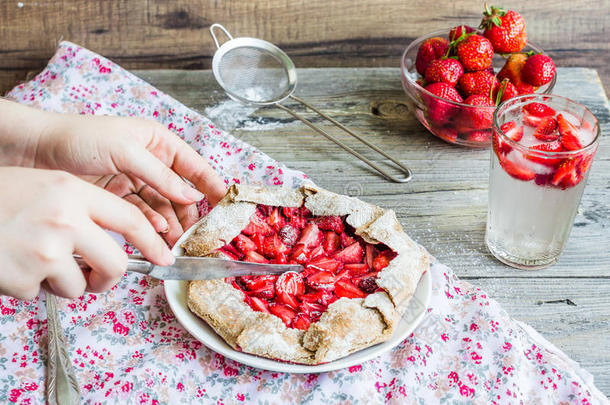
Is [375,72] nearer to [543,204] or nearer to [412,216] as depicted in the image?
[412,216]

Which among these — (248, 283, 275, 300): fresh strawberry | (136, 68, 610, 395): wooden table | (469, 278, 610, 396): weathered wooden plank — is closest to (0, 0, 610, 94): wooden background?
(136, 68, 610, 395): wooden table

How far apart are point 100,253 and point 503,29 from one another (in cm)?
123

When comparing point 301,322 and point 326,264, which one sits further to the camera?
point 326,264

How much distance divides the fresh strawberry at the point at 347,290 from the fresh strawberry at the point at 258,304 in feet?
0.45

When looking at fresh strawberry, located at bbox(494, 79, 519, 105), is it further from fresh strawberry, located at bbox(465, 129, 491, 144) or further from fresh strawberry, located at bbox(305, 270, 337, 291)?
fresh strawberry, located at bbox(305, 270, 337, 291)

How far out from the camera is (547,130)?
1.31 meters

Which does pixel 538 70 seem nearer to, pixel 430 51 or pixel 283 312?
pixel 430 51

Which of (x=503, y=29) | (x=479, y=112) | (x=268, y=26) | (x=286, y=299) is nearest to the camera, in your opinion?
(x=286, y=299)

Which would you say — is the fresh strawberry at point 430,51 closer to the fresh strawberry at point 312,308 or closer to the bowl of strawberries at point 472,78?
the bowl of strawberries at point 472,78

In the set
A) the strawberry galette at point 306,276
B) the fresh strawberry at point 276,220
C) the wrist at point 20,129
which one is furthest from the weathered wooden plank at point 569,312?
the wrist at point 20,129

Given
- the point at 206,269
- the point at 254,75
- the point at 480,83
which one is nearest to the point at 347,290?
the point at 206,269

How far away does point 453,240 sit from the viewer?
1.48 meters

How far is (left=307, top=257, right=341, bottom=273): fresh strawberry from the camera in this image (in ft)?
4.11

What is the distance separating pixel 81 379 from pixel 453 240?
2.78ft
